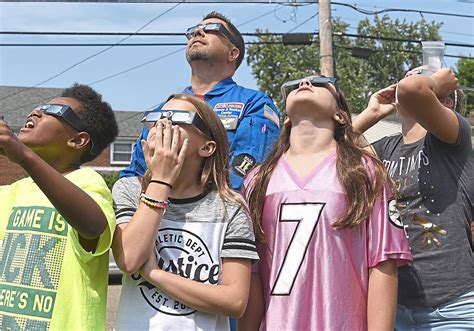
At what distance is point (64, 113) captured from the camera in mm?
2818

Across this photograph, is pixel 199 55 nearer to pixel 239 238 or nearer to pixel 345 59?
pixel 239 238

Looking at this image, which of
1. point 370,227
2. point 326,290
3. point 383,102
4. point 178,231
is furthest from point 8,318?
point 383,102

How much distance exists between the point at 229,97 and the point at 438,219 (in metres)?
1.31

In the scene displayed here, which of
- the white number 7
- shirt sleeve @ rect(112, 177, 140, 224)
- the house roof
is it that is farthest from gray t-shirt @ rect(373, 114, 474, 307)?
the house roof

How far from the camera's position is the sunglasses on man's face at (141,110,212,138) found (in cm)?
273

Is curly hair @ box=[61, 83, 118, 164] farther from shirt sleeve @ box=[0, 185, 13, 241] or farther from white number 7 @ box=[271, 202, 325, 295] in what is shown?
white number 7 @ box=[271, 202, 325, 295]

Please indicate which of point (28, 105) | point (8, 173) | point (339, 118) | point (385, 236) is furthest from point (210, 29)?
point (28, 105)

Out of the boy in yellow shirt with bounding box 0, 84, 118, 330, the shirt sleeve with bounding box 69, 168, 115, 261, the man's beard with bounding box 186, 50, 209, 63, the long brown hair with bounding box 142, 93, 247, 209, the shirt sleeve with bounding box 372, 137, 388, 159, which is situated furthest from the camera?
the man's beard with bounding box 186, 50, 209, 63

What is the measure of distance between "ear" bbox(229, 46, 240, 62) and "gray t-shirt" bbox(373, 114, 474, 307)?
140cm

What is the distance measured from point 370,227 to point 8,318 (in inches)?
52.3

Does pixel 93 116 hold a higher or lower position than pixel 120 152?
lower

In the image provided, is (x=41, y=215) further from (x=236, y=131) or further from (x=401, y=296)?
(x=401, y=296)

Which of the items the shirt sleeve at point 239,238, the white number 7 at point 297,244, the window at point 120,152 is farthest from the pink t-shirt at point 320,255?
the window at point 120,152

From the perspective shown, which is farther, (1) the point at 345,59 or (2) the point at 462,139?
(1) the point at 345,59
